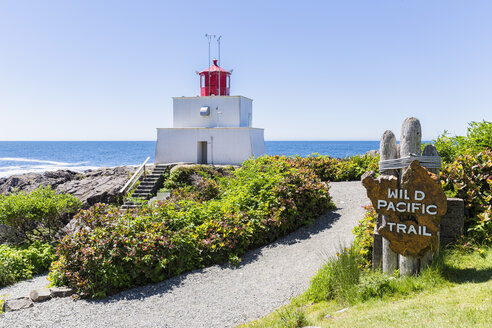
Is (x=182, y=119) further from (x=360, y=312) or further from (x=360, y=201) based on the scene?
(x=360, y=312)

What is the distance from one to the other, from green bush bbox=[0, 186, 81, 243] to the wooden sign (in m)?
10.4

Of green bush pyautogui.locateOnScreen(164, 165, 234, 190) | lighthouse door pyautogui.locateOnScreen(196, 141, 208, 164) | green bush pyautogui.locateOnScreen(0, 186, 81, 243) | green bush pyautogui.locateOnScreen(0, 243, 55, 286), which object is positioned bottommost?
green bush pyautogui.locateOnScreen(0, 243, 55, 286)

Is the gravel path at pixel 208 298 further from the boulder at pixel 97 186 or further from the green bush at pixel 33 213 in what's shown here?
the boulder at pixel 97 186

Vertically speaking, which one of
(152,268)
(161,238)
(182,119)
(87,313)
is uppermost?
(182,119)

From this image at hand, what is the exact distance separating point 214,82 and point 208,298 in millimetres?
18154

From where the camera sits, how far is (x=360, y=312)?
4.39 metres

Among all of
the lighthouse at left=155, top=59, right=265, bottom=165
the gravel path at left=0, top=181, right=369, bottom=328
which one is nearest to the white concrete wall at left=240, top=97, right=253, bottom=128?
the lighthouse at left=155, top=59, right=265, bottom=165

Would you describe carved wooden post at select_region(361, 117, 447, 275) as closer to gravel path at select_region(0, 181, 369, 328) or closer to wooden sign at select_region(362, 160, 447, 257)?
wooden sign at select_region(362, 160, 447, 257)

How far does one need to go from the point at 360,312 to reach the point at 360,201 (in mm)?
6529

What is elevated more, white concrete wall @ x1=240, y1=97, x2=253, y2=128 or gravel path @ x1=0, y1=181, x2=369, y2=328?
white concrete wall @ x1=240, y1=97, x2=253, y2=128

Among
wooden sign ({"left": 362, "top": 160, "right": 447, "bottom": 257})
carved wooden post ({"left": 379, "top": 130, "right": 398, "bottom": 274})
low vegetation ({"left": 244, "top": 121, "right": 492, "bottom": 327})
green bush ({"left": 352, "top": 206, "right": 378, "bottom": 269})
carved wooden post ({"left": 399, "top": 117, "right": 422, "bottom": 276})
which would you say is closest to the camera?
low vegetation ({"left": 244, "top": 121, "right": 492, "bottom": 327})

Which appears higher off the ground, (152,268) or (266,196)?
(266,196)

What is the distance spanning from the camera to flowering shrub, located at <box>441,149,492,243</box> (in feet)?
19.1

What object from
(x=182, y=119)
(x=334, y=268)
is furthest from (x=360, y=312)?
(x=182, y=119)
